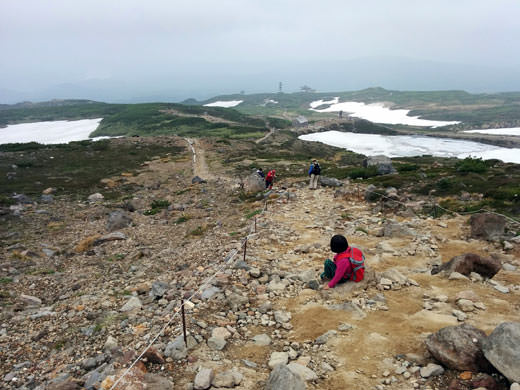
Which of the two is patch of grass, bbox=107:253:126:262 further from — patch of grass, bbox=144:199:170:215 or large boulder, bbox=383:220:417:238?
large boulder, bbox=383:220:417:238

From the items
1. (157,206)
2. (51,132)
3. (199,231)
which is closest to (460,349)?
(199,231)

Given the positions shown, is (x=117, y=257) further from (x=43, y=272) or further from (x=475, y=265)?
(x=475, y=265)

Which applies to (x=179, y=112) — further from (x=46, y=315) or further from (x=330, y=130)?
(x=46, y=315)

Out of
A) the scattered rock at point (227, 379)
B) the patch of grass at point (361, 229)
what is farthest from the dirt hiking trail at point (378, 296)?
the scattered rock at point (227, 379)

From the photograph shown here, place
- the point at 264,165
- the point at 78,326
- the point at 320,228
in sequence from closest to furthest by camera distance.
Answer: the point at 78,326 < the point at 320,228 < the point at 264,165

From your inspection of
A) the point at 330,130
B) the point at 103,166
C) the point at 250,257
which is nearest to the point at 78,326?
the point at 250,257

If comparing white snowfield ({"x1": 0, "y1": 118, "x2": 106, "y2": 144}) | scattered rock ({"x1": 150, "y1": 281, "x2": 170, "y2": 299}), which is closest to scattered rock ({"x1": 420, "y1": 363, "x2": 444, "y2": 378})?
scattered rock ({"x1": 150, "y1": 281, "x2": 170, "y2": 299})

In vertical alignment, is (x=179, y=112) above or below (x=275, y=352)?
above
